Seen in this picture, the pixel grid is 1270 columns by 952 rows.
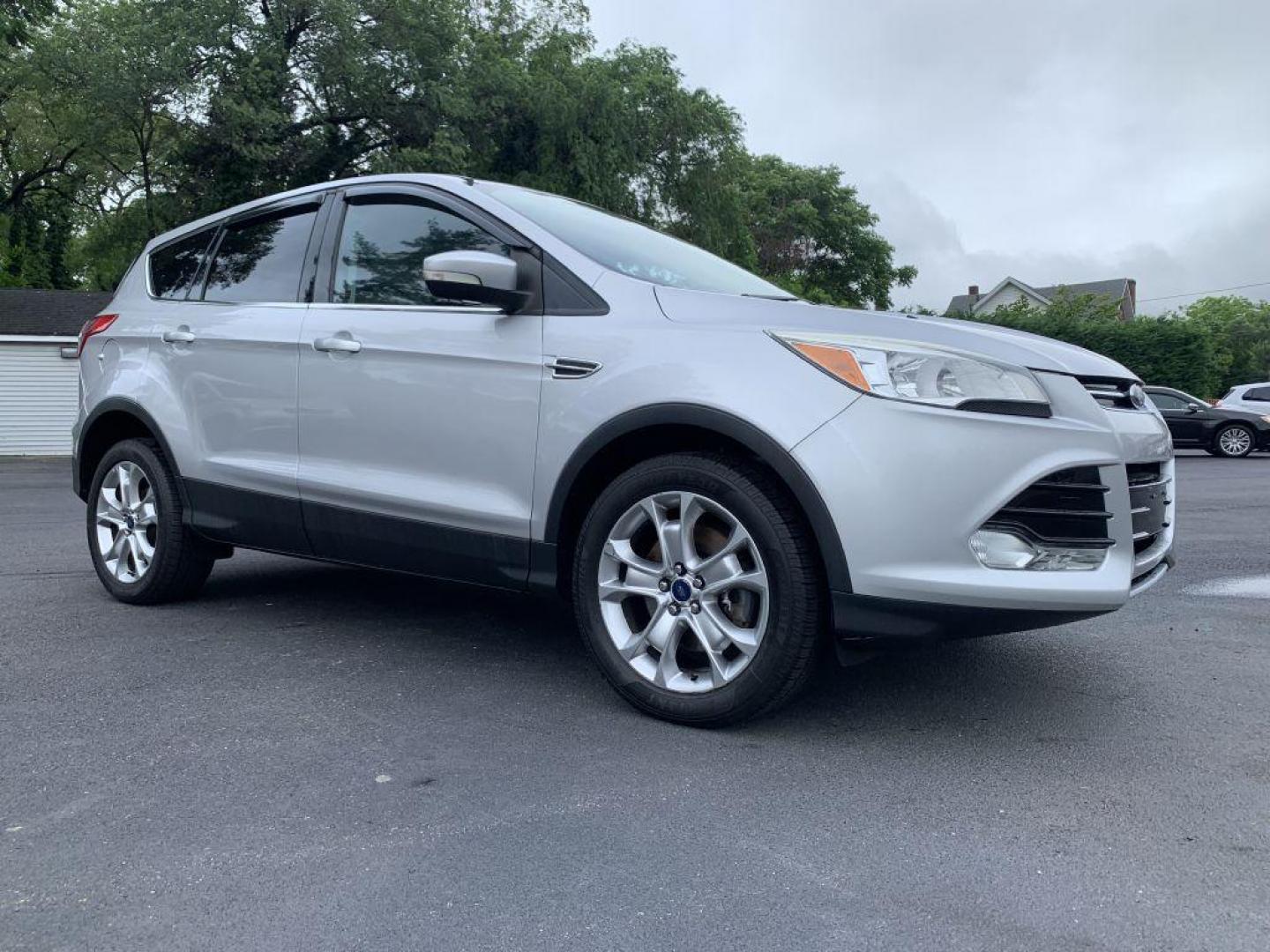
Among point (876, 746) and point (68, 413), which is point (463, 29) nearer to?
point (68, 413)

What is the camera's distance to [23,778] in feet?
9.68

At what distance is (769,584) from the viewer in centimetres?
313

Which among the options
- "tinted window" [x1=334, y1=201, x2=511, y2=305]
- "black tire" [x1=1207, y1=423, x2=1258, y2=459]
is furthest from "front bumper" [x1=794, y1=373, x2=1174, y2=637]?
"black tire" [x1=1207, y1=423, x2=1258, y2=459]

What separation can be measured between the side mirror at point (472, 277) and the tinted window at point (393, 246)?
0.34m

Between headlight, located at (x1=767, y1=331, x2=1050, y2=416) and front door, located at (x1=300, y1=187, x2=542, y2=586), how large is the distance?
41.9 inches

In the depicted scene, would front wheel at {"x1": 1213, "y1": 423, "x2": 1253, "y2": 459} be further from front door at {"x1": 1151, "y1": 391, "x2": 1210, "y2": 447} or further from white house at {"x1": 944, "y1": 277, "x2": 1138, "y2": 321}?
white house at {"x1": 944, "y1": 277, "x2": 1138, "y2": 321}

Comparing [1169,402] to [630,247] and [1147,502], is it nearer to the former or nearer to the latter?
[1147,502]

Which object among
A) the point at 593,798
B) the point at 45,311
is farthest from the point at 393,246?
the point at 45,311

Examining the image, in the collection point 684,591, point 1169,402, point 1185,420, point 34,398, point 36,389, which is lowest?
point 34,398

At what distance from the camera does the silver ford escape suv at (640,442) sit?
2.96 metres

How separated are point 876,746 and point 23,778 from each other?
2.43m

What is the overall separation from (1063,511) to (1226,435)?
70.9 feet

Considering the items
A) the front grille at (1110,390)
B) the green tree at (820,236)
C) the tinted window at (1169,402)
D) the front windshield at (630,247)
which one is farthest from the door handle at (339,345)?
the green tree at (820,236)

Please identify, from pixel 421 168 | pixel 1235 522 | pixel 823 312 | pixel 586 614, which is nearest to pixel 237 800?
pixel 586 614
